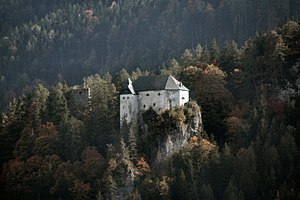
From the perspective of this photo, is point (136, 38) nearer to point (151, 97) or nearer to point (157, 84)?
point (157, 84)

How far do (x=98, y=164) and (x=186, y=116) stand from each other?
13.9 metres

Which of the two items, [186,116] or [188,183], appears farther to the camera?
[186,116]

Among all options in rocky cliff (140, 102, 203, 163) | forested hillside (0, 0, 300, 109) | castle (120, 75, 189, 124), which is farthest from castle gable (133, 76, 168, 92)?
forested hillside (0, 0, 300, 109)

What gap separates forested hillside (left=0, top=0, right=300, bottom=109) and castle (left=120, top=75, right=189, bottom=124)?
183 ft

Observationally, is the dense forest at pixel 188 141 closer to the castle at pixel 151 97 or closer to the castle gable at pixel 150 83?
the castle at pixel 151 97


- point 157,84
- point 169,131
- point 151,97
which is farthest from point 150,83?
point 169,131

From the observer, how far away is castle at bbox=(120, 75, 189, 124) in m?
78.5

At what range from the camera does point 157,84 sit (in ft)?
263

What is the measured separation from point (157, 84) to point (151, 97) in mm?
2128

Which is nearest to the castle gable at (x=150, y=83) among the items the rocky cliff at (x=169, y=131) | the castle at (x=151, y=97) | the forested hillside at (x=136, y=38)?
the castle at (x=151, y=97)

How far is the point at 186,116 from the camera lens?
77.7 meters

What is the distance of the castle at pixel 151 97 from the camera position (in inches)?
3091

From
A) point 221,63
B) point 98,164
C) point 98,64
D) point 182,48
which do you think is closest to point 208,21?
point 182,48

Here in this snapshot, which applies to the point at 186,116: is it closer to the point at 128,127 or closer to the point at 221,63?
the point at 128,127
